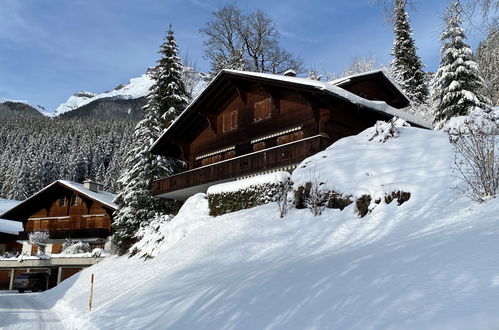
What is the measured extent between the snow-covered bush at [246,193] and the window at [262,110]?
6915 mm

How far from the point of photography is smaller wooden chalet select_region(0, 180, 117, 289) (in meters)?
36.8

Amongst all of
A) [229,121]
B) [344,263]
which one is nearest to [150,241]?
[229,121]

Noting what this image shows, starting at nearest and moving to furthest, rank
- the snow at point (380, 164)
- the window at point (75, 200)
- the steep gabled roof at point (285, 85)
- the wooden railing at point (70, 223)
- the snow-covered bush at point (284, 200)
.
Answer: the snow at point (380, 164)
the snow-covered bush at point (284, 200)
the steep gabled roof at point (285, 85)
the wooden railing at point (70, 223)
the window at point (75, 200)

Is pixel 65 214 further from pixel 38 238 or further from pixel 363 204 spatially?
pixel 363 204

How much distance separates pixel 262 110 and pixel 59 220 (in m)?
29.0

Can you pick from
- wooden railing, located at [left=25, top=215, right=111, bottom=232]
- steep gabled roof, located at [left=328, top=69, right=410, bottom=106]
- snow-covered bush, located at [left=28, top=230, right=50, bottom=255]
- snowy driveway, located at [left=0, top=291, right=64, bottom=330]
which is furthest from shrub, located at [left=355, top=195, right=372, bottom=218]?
snow-covered bush, located at [left=28, top=230, right=50, bottom=255]

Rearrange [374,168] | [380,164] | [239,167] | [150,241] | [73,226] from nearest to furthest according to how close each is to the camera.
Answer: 1. [374,168]
2. [380,164]
3. [150,241]
4. [239,167]
5. [73,226]

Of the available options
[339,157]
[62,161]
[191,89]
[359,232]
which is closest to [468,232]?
[359,232]

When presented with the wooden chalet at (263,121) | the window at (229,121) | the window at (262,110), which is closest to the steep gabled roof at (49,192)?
the wooden chalet at (263,121)

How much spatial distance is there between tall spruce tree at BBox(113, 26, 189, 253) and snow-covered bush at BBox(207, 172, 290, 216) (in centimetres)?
925

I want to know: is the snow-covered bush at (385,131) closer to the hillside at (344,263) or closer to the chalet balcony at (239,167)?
the hillside at (344,263)

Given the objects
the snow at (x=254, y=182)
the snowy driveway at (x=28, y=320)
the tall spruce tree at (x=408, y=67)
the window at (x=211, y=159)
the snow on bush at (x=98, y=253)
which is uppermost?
the tall spruce tree at (x=408, y=67)

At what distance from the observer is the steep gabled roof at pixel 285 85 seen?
18.2 m

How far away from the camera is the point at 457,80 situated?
26.9m
